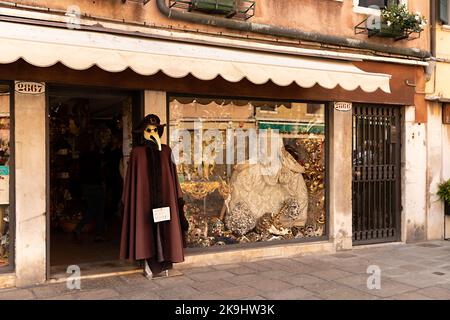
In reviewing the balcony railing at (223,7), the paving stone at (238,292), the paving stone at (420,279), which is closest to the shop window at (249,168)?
the balcony railing at (223,7)

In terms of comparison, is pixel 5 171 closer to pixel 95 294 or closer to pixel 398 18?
pixel 95 294

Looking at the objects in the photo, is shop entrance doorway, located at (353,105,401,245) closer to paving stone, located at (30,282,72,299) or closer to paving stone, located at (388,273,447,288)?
paving stone, located at (388,273,447,288)

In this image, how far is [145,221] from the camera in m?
6.28

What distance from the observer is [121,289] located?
594cm

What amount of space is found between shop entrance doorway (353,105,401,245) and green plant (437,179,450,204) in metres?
0.94

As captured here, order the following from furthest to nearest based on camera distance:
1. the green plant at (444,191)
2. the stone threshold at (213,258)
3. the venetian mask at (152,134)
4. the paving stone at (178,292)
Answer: the green plant at (444,191)
the stone threshold at (213,258)
the venetian mask at (152,134)
the paving stone at (178,292)

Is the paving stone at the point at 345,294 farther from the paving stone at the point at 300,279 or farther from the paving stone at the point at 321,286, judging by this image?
the paving stone at the point at 300,279

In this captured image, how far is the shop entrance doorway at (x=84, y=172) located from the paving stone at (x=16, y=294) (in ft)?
7.10

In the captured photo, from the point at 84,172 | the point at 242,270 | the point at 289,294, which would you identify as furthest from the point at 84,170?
the point at 289,294

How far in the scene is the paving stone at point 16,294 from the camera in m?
5.56

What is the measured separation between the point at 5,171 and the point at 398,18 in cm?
687

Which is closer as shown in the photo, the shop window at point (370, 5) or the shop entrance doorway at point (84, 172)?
the shop window at point (370, 5)
